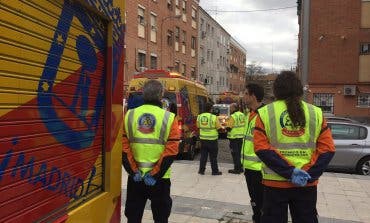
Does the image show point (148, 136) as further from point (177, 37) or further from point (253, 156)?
point (177, 37)

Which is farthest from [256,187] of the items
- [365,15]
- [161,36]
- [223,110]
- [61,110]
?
[161,36]

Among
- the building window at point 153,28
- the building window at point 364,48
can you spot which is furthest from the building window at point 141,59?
the building window at point 364,48

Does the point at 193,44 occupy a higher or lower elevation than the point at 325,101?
higher

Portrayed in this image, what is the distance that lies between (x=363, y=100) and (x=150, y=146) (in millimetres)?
32250

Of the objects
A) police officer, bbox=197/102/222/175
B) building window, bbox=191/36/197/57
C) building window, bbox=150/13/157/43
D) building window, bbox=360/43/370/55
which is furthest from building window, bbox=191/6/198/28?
police officer, bbox=197/102/222/175

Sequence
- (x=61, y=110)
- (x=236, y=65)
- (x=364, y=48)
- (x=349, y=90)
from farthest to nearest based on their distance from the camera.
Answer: (x=236, y=65), (x=364, y=48), (x=349, y=90), (x=61, y=110)

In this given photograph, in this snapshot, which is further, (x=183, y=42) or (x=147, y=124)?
(x=183, y=42)

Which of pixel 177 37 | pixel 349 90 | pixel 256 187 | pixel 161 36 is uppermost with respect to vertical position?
pixel 177 37

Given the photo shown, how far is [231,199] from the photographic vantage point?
28.1ft

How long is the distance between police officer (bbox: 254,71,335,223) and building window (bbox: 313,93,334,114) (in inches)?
1240

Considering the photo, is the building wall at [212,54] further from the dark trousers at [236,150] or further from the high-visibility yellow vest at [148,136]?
the high-visibility yellow vest at [148,136]

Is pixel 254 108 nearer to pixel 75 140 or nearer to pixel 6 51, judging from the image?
pixel 75 140

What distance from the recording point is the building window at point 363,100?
34.0m

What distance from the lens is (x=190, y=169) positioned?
12062mm
